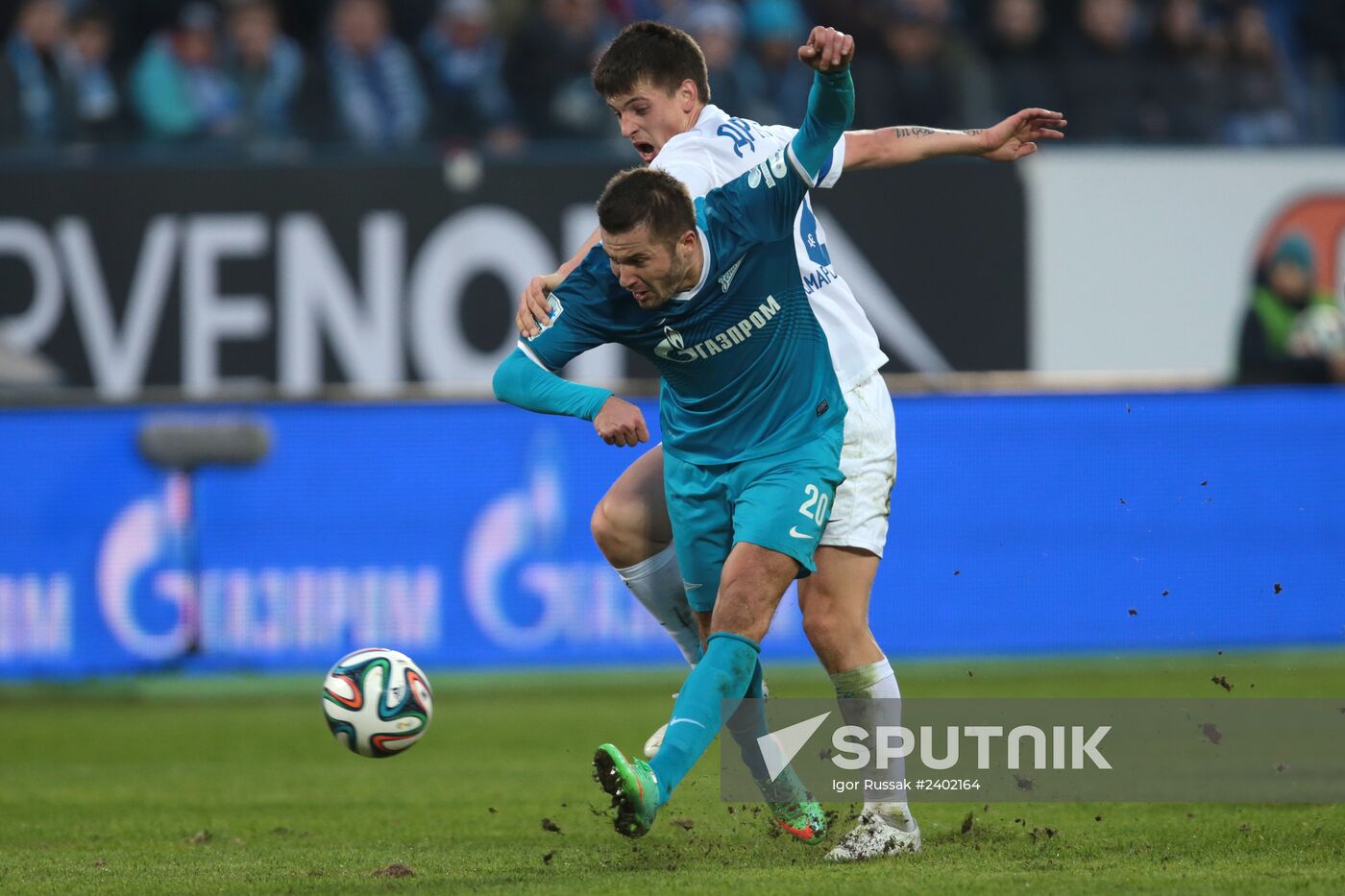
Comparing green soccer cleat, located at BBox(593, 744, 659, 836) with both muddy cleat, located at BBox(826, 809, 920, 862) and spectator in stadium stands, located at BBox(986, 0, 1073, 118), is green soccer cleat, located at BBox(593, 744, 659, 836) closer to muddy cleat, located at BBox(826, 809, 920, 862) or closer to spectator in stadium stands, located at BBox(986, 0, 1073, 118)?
muddy cleat, located at BBox(826, 809, 920, 862)

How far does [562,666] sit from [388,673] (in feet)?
18.1

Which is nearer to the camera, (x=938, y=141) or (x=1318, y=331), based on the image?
(x=938, y=141)

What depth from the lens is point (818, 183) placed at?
238 inches

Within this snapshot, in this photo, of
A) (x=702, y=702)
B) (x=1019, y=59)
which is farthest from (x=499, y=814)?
(x=1019, y=59)

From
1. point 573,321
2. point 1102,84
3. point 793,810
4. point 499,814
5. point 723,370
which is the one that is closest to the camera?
point 573,321

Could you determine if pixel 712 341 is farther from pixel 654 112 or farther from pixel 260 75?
pixel 260 75

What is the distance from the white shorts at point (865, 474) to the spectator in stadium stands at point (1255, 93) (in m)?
10.0

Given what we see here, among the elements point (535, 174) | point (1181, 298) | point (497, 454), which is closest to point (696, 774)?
point (497, 454)

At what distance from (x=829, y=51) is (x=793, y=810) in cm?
251

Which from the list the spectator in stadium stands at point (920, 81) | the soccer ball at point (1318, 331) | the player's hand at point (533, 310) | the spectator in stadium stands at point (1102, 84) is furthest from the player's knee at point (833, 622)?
the spectator in stadium stands at point (1102, 84)

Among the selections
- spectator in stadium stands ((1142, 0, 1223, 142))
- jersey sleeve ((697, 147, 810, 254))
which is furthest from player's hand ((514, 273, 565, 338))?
spectator in stadium stands ((1142, 0, 1223, 142))

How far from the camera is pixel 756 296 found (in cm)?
604

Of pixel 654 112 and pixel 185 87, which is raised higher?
pixel 185 87

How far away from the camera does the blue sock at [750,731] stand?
21.3 feet
